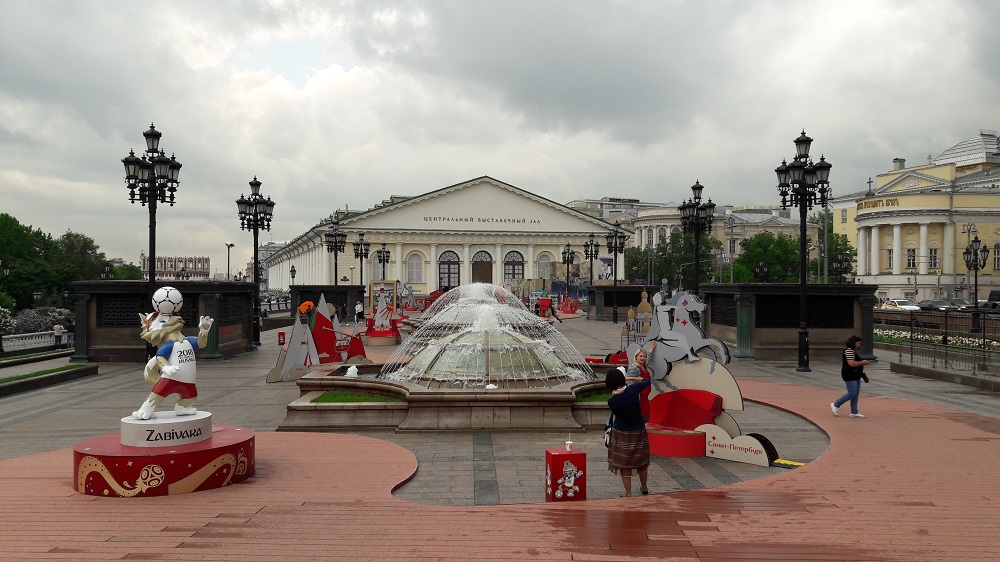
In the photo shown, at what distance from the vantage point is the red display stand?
7527mm

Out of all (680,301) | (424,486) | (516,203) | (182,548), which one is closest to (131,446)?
(182,548)

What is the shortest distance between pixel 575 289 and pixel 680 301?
56.8 metres

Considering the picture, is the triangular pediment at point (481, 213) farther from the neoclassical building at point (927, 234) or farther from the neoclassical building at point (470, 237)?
the neoclassical building at point (927, 234)

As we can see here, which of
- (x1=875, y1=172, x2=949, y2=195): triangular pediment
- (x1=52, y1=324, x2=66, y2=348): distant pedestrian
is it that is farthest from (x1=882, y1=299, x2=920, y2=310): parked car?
(x1=52, y1=324, x2=66, y2=348): distant pedestrian

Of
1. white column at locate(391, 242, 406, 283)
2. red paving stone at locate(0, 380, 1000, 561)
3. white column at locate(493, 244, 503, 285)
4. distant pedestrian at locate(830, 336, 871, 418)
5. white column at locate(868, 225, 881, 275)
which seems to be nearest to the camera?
red paving stone at locate(0, 380, 1000, 561)

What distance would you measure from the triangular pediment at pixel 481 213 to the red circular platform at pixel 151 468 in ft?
245

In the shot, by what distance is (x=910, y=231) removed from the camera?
75.0 meters

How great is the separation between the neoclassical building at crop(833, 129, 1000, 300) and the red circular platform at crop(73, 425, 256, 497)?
255 ft

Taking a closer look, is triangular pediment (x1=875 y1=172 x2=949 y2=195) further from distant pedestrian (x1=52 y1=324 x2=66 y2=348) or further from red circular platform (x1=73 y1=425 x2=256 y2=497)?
red circular platform (x1=73 y1=425 x2=256 y2=497)

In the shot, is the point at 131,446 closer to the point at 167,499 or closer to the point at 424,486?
the point at 167,499

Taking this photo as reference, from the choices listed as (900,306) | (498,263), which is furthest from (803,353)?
(498,263)

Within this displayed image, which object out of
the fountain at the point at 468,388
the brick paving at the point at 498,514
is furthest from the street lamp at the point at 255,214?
the brick paving at the point at 498,514

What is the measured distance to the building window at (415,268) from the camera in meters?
83.5

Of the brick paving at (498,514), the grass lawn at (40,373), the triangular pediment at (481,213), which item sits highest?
the triangular pediment at (481,213)
